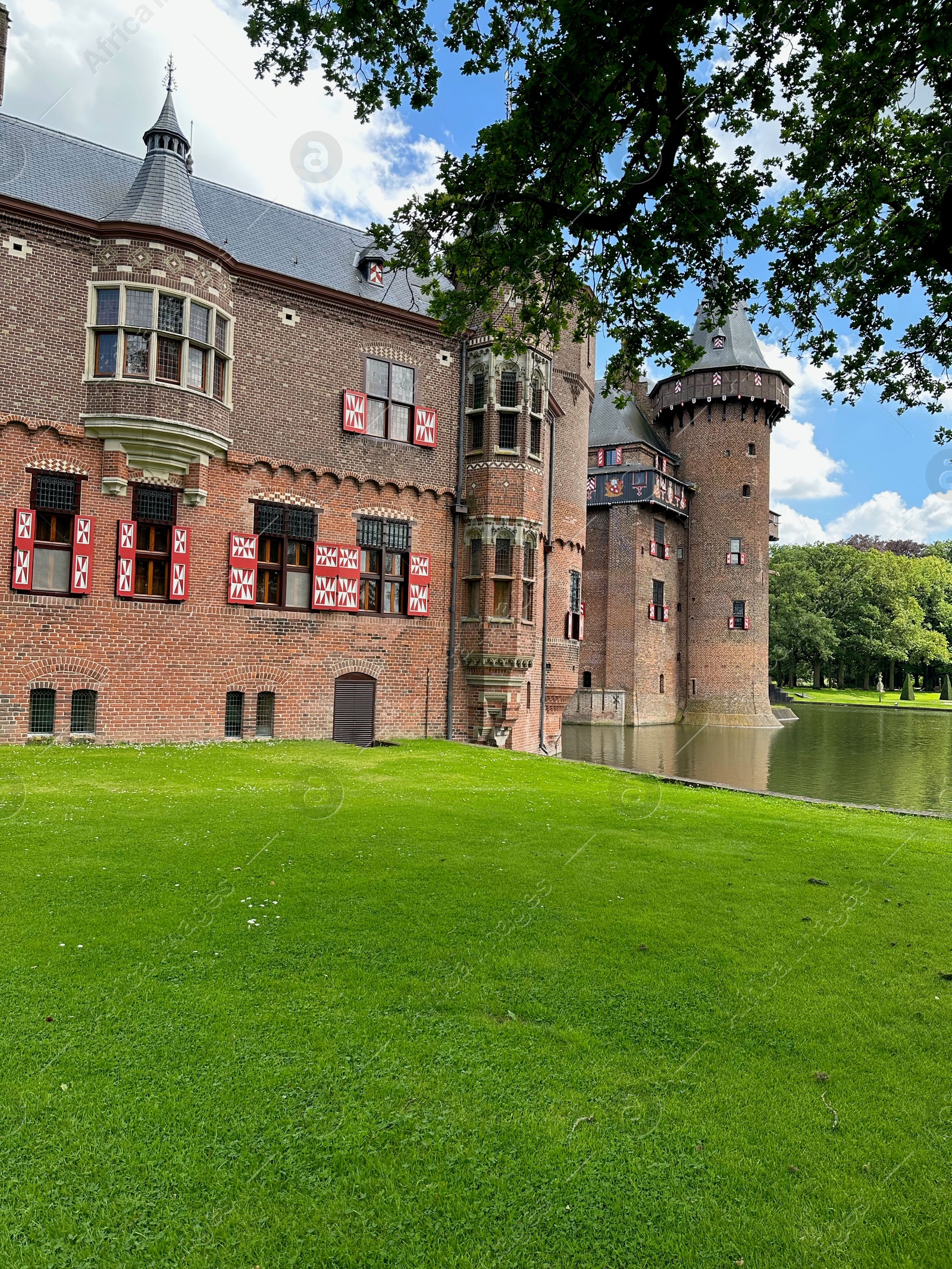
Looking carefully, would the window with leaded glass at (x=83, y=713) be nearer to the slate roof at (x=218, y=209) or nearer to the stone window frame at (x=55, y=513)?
the stone window frame at (x=55, y=513)

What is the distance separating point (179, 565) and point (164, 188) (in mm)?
7943

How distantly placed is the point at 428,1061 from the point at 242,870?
359cm

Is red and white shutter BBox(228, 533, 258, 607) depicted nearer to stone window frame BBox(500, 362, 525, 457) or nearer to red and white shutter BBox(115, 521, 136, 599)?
red and white shutter BBox(115, 521, 136, 599)

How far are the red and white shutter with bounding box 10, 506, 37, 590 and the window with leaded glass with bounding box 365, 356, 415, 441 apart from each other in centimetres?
811

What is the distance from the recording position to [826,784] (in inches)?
848

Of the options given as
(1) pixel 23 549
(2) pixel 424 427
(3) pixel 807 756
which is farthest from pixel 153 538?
(3) pixel 807 756

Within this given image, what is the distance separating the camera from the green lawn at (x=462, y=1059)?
293 cm

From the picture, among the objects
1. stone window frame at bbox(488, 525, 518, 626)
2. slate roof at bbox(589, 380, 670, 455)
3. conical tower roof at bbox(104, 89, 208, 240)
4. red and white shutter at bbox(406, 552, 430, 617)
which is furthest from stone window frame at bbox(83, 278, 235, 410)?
slate roof at bbox(589, 380, 670, 455)

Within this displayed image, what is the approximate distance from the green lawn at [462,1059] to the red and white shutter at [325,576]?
37.8 feet

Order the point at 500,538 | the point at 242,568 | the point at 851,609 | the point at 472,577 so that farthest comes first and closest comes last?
the point at 851,609 → the point at 472,577 → the point at 500,538 → the point at 242,568

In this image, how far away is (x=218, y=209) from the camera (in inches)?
768

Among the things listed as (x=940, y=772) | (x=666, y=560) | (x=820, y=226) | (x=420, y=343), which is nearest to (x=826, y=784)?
(x=940, y=772)

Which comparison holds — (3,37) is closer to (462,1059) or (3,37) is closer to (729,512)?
(462,1059)

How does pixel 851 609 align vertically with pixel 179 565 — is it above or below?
above
